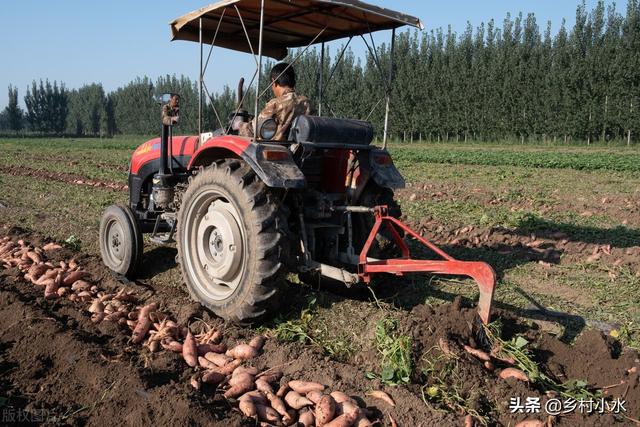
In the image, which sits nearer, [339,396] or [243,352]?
[339,396]

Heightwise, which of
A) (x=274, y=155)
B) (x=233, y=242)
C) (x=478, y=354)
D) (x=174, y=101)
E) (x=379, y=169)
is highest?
(x=174, y=101)

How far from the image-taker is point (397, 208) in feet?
16.3

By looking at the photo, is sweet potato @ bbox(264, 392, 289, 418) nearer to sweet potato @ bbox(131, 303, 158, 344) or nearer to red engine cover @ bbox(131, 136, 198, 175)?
sweet potato @ bbox(131, 303, 158, 344)

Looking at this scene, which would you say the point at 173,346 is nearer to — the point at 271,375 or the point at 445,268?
the point at 271,375

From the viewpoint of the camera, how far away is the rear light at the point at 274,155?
13.5ft

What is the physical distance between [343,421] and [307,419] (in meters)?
0.23

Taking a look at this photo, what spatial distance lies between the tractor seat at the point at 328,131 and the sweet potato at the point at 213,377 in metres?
1.85

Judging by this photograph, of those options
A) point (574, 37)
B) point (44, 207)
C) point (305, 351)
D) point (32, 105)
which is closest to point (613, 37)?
point (574, 37)

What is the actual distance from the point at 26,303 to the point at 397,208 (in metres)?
3.25

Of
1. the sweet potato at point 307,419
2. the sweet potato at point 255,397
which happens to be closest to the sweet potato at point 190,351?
the sweet potato at point 255,397

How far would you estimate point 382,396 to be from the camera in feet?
10.3

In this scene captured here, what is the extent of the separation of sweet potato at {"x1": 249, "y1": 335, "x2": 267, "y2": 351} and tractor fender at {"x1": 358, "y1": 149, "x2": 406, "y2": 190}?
164 centimetres

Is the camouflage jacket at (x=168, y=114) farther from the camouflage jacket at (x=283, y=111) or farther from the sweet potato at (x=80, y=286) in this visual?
the sweet potato at (x=80, y=286)

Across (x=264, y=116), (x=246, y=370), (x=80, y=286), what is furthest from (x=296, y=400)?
(x=80, y=286)
